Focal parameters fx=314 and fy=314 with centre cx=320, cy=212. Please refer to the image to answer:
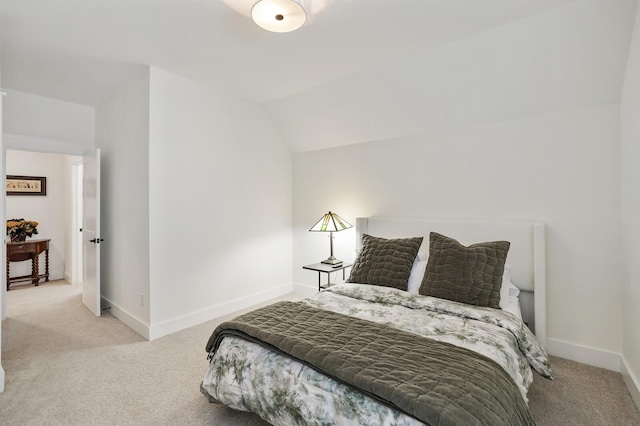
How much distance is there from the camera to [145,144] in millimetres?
2932

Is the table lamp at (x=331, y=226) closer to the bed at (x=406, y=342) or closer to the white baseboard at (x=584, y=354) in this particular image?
the bed at (x=406, y=342)

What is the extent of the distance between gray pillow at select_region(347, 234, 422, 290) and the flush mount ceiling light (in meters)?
1.89

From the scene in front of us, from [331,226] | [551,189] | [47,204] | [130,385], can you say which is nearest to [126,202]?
[130,385]

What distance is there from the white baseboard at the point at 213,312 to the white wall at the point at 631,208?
334 centimetres

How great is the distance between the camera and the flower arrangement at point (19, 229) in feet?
15.0

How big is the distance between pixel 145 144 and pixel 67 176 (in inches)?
129

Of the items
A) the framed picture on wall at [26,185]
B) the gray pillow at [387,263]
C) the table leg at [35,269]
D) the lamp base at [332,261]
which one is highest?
the framed picture on wall at [26,185]

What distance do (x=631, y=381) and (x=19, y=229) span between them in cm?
696

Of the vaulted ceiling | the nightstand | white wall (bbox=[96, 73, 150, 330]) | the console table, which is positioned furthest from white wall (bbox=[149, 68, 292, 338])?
the console table

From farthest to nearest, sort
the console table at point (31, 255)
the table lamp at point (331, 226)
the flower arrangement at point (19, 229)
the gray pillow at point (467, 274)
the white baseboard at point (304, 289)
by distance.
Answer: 1. the flower arrangement at point (19, 229)
2. the console table at point (31, 255)
3. the white baseboard at point (304, 289)
4. the table lamp at point (331, 226)
5. the gray pillow at point (467, 274)

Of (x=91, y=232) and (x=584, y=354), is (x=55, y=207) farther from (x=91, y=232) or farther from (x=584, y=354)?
(x=584, y=354)

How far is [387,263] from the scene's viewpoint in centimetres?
272

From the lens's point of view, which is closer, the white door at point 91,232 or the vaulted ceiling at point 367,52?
the vaulted ceiling at point 367,52

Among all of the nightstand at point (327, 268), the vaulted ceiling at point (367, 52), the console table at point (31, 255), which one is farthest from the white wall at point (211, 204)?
the console table at point (31, 255)
